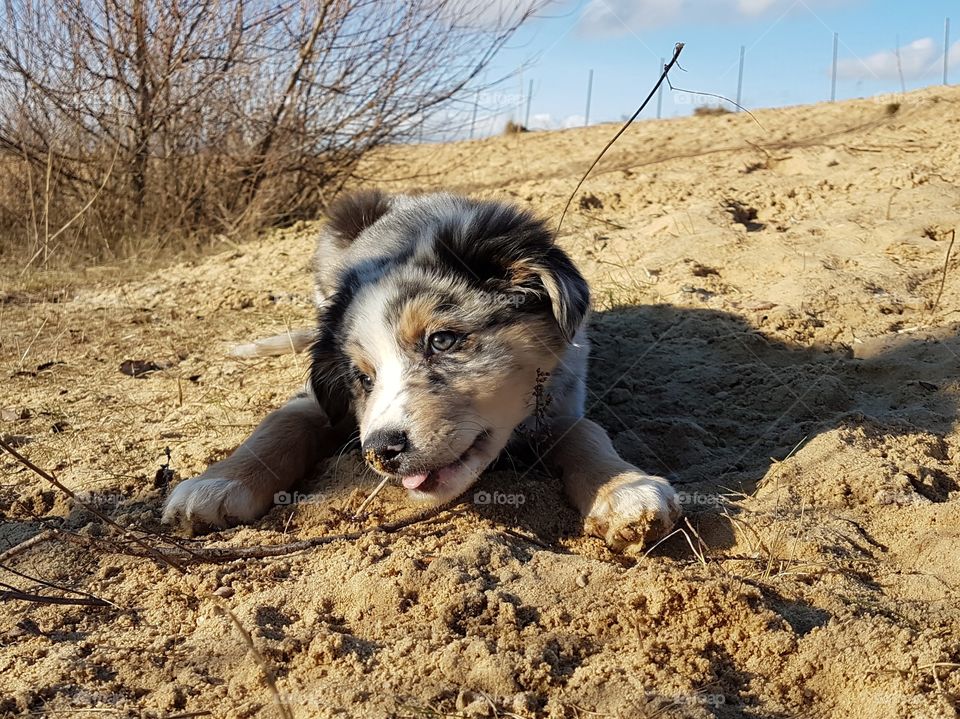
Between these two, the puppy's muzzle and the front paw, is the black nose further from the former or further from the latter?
the front paw

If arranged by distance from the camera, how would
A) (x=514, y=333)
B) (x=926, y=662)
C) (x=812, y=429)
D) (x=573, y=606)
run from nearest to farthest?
(x=926, y=662) < (x=573, y=606) < (x=514, y=333) < (x=812, y=429)

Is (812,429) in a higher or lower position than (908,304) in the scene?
lower

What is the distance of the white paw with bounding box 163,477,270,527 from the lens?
3.08 metres

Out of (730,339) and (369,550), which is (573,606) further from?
(730,339)

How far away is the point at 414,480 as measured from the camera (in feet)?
9.89

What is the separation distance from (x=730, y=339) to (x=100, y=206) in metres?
6.17

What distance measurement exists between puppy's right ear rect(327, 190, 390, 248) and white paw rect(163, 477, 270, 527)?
2121 mm

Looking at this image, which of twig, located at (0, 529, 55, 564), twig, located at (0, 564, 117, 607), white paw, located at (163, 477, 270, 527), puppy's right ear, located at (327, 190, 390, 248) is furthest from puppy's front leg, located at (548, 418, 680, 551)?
puppy's right ear, located at (327, 190, 390, 248)

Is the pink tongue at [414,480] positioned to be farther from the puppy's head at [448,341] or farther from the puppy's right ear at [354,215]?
the puppy's right ear at [354,215]

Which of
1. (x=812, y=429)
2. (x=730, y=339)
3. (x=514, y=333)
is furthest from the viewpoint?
(x=730, y=339)

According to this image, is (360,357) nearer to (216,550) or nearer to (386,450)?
(386,450)

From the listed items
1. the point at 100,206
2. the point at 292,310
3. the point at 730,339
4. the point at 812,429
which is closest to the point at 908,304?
the point at 730,339

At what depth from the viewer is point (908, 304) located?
4.87 meters

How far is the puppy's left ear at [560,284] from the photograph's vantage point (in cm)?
328
